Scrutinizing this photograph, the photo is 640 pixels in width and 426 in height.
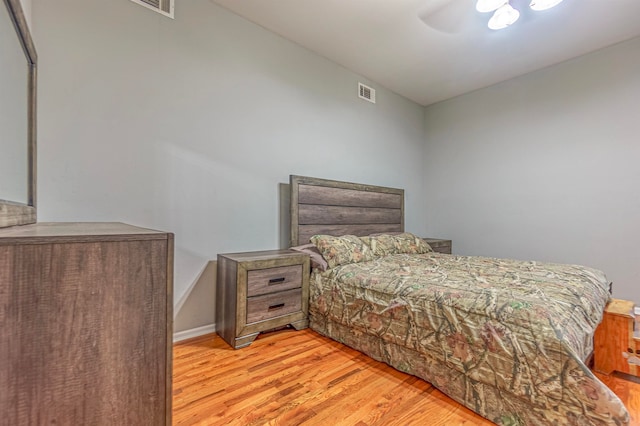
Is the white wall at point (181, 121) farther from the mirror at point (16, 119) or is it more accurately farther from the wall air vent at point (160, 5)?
the mirror at point (16, 119)

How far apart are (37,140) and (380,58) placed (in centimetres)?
300

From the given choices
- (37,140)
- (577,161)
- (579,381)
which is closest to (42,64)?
(37,140)

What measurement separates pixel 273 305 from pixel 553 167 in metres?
3.38

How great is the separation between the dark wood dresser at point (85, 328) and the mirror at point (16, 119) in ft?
1.42

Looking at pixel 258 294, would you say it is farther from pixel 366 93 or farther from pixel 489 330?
pixel 366 93

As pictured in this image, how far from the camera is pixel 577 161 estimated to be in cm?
311

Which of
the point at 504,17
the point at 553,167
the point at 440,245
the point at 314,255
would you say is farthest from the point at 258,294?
the point at 553,167

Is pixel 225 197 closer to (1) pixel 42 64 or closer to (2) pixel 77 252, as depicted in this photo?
(1) pixel 42 64

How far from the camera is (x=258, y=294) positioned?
2158 millimetres

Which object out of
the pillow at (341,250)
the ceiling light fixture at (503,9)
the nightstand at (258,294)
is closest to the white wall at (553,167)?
the ceiling light fixture at (503,9)

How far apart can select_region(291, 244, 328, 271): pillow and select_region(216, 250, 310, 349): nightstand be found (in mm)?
70

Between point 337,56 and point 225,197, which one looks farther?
point 337,56

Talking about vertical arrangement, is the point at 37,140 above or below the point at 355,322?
above

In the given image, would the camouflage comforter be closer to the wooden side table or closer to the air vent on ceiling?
the wooden side table
